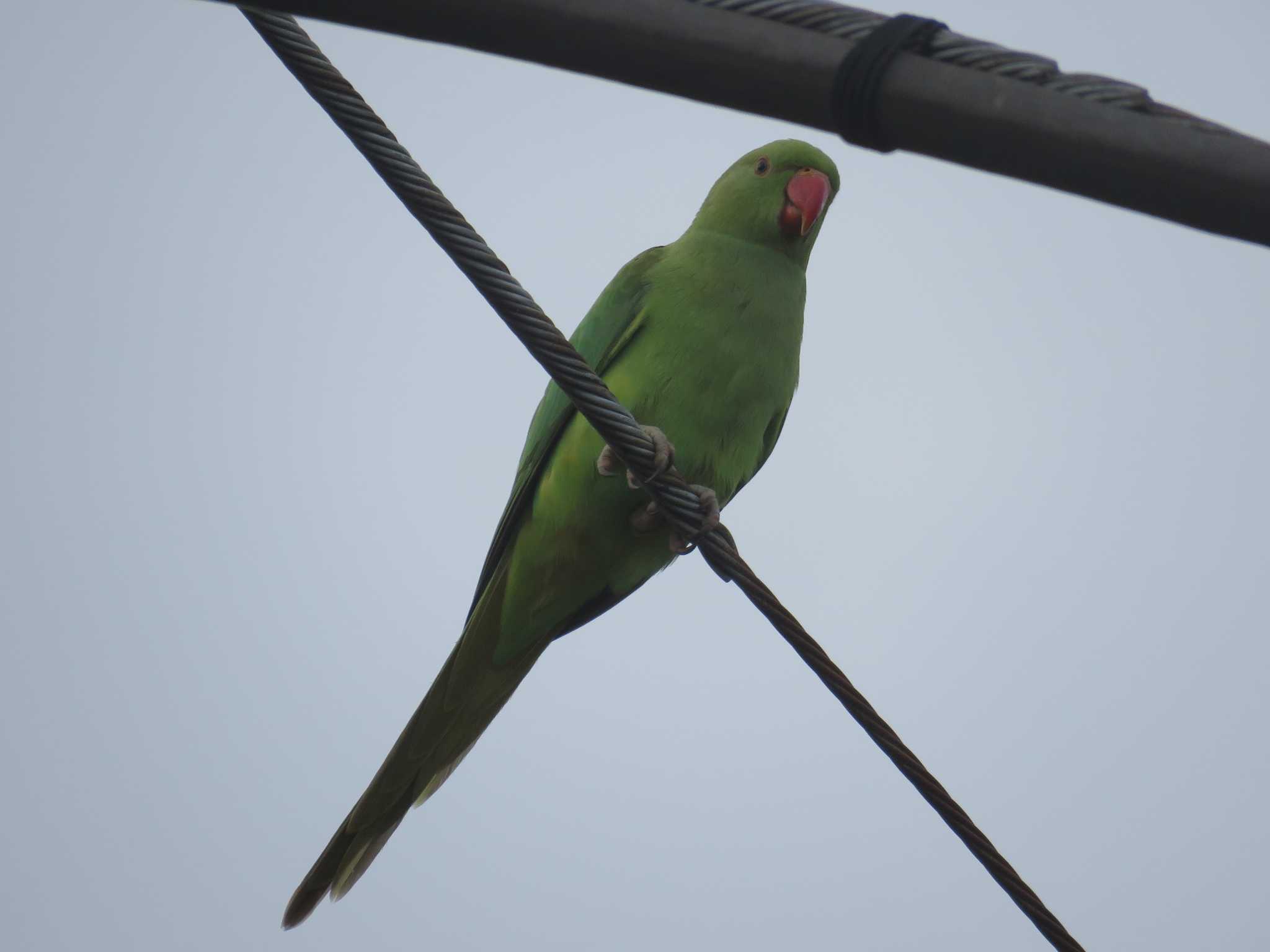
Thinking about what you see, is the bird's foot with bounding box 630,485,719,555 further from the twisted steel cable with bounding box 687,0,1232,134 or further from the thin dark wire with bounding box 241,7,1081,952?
the twisted steel cable with bounding box 687,0,1232,134

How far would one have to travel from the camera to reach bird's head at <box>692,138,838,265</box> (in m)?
4.45

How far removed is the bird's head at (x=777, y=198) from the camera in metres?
4.45

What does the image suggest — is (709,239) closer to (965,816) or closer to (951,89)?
(965,816)

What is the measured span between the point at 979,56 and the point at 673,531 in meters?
2.70

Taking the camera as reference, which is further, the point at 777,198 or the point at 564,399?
the point at 777,198

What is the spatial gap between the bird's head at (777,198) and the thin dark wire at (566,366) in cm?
168

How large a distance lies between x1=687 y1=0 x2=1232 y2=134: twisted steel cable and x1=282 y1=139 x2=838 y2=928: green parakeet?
2237mm

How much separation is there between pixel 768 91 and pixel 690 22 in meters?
0.13

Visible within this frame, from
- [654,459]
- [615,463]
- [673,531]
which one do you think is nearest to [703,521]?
[654,459]

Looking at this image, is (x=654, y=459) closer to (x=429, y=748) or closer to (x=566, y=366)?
(x=566, y=366)

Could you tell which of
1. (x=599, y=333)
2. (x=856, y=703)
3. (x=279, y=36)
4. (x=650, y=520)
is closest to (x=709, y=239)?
(x=599, y=333)

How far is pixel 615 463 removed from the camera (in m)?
3.79

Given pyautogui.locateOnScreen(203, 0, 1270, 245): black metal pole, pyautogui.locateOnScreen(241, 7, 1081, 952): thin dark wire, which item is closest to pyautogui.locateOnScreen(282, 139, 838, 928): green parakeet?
pyautogui.locateOnScreen(241, 7, 1081, 952): thin dark wire

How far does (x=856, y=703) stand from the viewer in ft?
8.17
